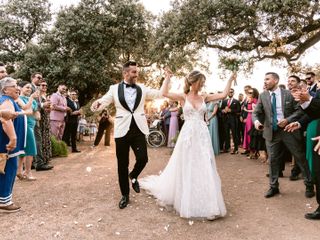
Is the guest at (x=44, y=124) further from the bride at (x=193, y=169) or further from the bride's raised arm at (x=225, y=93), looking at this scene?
the bride's raised arm at (x=225, y=93)

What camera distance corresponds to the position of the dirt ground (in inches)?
165

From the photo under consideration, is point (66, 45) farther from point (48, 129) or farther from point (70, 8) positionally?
point (48, 129)

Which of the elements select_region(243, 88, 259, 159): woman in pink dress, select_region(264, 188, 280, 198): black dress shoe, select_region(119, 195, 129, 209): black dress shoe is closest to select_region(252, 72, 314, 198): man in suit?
select_region(264, 188, 280, 198): black dress shoe

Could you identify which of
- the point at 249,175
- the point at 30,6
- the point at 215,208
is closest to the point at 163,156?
the point at 249,175

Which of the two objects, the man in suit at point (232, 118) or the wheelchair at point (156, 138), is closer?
the man in suit at point (232, 118)

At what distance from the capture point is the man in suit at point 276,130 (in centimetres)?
568

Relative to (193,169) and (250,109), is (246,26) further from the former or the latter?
(193,169)

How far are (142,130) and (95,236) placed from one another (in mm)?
1801

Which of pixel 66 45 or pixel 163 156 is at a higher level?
pixel 66 45

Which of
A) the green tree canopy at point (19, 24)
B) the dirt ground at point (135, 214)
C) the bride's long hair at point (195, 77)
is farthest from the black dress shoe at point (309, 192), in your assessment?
the green tree canopy at point (19, 24)

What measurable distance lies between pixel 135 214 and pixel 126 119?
4.75 ft

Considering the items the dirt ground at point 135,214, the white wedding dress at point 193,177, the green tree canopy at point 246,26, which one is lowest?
the dirt ground at point 135,214

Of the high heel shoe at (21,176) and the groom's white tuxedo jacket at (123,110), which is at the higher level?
the groom's white tuxedo jacket at (123,110)

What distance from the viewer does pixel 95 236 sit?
412 cm
